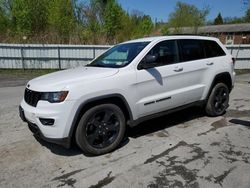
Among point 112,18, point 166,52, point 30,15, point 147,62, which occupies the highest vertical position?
point 112,18

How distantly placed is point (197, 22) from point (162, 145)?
56625 mm

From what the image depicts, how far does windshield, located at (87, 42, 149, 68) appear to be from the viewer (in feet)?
15.9

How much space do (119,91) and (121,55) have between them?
3.42 ft

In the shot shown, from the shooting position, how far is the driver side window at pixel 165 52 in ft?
16.5

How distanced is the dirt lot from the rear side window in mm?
1459

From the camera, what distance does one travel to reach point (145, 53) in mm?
4852

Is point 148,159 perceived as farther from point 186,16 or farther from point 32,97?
point 186,16

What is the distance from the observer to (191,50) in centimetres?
569

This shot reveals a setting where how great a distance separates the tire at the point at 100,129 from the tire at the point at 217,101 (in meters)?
2.46

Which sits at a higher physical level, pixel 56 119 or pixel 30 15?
pixel 30 15

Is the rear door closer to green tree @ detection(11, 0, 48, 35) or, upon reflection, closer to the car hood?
the car hood

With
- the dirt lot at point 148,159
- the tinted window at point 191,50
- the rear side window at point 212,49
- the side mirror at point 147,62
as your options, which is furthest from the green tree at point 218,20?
the side mirror at point 147,62

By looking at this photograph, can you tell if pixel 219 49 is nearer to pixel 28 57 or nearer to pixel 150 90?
pixel 150 90

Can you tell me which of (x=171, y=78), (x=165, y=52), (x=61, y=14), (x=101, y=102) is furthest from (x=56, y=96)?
(x=61, y=14)
